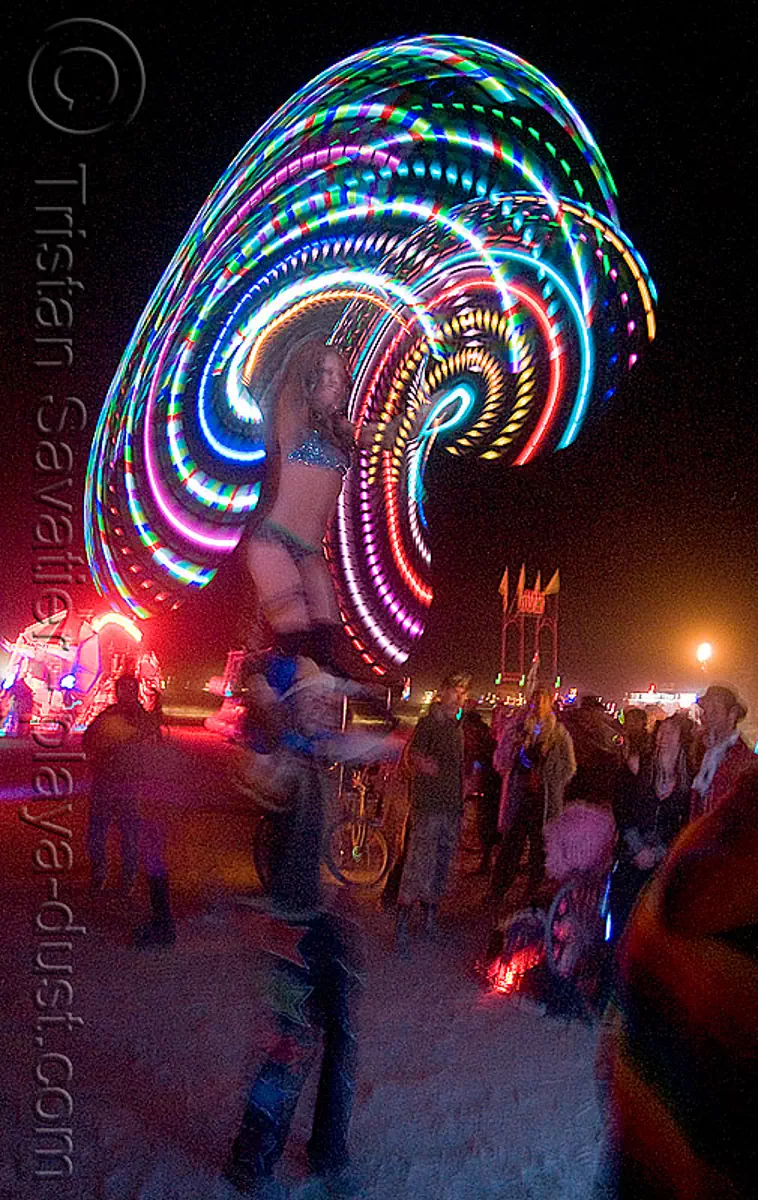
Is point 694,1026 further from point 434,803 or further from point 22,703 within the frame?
point 22,703

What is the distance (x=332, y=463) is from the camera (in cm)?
293

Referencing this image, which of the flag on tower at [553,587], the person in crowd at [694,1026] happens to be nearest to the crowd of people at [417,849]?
the person in crowd at [694,1026]

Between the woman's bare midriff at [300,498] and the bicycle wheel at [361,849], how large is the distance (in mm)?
6545

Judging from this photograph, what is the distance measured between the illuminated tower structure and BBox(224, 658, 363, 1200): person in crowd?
32.8 metres

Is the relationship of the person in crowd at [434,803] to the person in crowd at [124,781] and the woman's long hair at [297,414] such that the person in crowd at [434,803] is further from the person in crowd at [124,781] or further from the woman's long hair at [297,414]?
the woman's long hair at [297,414]

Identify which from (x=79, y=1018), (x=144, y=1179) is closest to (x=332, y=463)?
(x=144, y=1179)

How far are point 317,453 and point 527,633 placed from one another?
37.9 meters

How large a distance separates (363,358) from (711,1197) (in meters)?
4.11

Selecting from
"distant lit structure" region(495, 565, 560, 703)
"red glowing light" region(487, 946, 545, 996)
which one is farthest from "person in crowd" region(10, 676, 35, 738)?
"red glowing light" region(487, 946, 545, 996)

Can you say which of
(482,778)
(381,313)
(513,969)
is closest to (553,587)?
(482,778)

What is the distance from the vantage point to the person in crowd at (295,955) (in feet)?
9.14

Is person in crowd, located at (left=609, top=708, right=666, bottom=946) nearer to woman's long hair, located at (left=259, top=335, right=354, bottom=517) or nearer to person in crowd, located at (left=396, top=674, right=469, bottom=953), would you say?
person in crowd, located at (left=396, top=674, right=469, bottom=953)

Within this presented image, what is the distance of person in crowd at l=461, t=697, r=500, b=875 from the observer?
9531 millimetres

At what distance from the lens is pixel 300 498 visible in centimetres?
288
